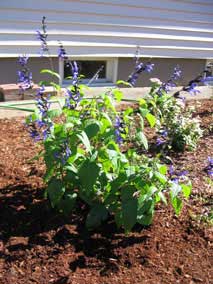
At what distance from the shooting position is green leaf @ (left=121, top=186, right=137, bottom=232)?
2590 millimetres

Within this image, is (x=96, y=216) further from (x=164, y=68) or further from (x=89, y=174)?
(x=164, y=68)

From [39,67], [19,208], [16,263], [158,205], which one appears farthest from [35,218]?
[39,67]

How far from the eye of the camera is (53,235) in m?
2.76

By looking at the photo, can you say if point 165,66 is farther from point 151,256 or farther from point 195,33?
point 151,256

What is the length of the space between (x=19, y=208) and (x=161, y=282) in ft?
3.44

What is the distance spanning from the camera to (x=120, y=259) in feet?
8.64

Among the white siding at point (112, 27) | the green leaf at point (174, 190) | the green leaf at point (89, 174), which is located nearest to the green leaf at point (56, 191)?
the green leaf at point (89, 174)

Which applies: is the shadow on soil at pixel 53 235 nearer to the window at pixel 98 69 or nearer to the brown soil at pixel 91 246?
the brown soil at pixel 91 246

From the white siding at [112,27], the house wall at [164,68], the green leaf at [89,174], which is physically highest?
the white siding at [112,27]

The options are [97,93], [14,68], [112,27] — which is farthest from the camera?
[112,27]

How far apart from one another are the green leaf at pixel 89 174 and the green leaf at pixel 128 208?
7.9 inches

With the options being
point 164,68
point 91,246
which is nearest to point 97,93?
point 164,68

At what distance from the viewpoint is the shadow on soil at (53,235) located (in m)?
2.61

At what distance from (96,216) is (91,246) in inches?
7.0
